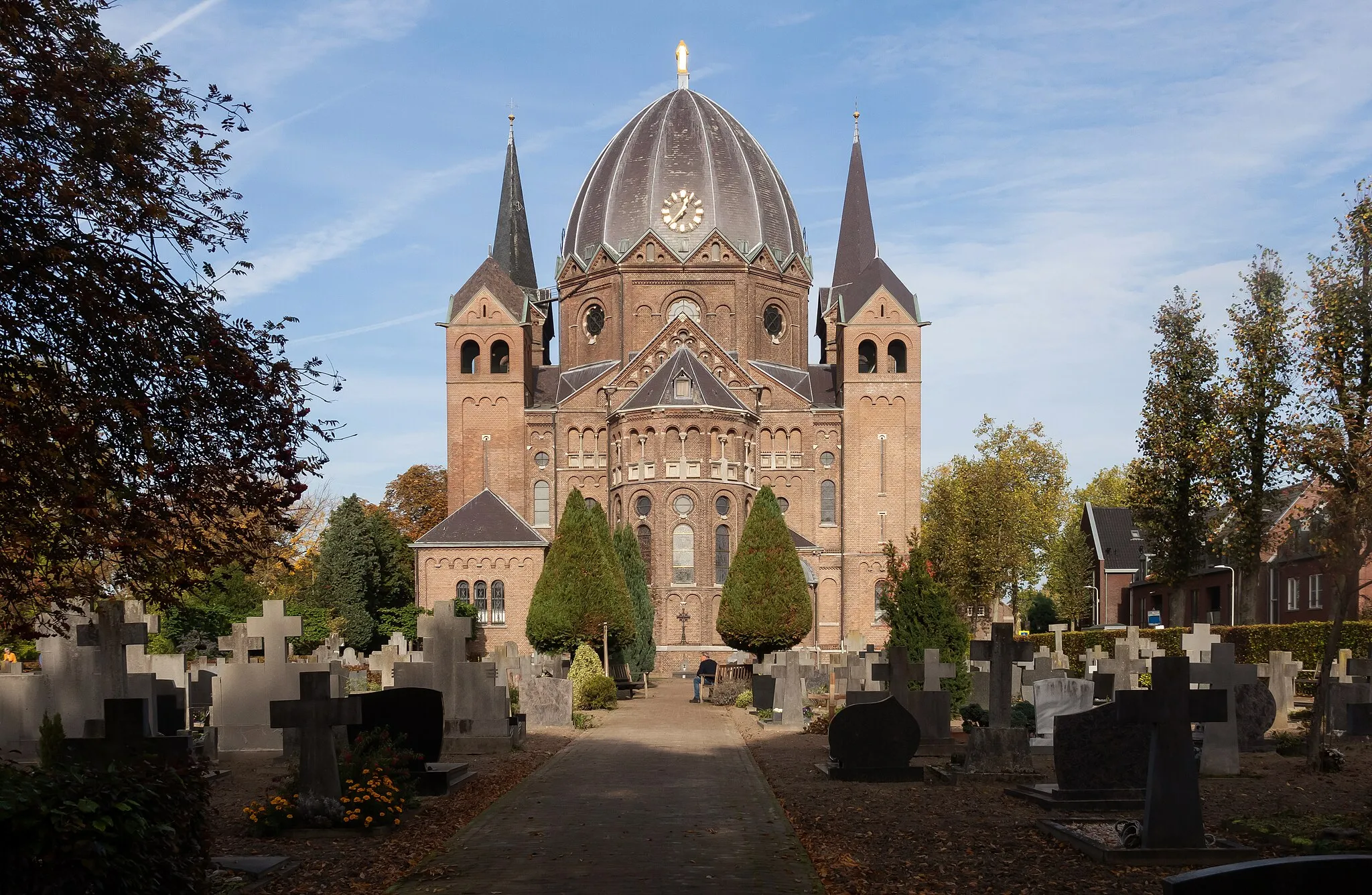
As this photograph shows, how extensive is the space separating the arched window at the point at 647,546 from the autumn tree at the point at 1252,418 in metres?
27.3

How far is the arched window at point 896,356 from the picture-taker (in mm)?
66188

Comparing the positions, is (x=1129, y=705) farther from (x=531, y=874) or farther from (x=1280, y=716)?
(x=1280, y=716)

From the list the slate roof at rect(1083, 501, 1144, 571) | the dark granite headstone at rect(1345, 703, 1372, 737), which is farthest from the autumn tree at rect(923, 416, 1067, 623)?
the dark granite headstone at rect(1345, 703, 1372, 737)

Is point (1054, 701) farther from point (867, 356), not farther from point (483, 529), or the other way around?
point (867, 356)

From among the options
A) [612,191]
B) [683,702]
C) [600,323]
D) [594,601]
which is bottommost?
[683,702]

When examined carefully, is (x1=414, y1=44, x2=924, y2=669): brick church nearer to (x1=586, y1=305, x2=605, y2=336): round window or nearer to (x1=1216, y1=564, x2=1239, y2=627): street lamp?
(x1=586, y1=305, x2=605, y2=336): round window

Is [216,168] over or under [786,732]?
over

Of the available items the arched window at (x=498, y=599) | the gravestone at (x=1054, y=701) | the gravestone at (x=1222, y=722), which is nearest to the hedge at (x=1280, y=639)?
the gravestone at (x=1054, y=701)

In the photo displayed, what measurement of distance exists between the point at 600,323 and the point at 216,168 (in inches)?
2379

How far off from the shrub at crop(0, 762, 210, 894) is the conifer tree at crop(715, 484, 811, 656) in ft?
109

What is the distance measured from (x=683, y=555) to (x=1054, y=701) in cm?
4083

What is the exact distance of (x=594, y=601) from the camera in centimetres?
3897

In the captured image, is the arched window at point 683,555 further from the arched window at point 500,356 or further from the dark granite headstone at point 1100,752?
the dark granite headstone at point 1100,752

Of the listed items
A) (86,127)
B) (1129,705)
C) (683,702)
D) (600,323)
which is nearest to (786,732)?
(683,702)
